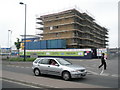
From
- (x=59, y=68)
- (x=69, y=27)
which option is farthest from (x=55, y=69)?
(x=69, y=27)

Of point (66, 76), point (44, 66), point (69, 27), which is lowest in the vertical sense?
point (66, 76)

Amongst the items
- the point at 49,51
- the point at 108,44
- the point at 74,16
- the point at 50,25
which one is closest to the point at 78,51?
the point at 49,51

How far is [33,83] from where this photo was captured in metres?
9.49

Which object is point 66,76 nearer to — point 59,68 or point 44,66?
→ point 59,68

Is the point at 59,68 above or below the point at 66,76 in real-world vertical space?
above

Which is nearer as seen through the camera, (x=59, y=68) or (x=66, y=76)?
(x=66, y=76)

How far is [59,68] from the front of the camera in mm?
11648

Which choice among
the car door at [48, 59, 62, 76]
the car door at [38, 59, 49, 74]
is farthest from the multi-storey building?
the car door at [48, 59, 62, 76]

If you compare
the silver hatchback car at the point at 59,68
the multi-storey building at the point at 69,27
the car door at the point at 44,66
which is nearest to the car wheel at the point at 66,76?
the silver hatchback car at the point at 59,68

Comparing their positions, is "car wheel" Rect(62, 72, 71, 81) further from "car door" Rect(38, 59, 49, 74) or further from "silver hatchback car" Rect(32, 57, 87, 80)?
"car door" Rect(38, 59, 49, 74)

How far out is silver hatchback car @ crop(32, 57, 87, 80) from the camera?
1095 cm

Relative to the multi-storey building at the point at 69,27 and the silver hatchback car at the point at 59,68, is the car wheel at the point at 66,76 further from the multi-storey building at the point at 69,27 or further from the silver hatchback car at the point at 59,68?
the multi-storey building at the point at 69,27

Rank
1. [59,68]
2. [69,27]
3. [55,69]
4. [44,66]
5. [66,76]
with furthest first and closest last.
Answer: [69,27], [44,66], [55,69], [59,68], [66,76]

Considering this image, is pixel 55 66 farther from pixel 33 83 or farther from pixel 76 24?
pixel 76 24
